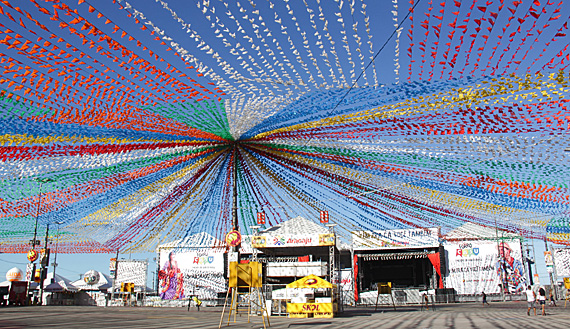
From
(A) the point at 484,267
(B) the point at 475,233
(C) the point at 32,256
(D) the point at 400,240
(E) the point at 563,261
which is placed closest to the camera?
(C) the point at 32,256

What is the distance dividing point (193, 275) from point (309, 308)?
1188 inches

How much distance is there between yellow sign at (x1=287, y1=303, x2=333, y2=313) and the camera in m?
20.9

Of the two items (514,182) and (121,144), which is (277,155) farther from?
(514,182)

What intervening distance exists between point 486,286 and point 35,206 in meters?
40.0

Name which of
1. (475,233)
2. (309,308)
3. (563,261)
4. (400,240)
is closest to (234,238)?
(309,308)

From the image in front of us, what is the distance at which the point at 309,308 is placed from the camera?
21.2 metres

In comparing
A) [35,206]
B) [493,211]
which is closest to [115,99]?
[35,206]

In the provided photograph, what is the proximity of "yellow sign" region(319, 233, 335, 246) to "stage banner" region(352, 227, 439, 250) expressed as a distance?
15506 mm

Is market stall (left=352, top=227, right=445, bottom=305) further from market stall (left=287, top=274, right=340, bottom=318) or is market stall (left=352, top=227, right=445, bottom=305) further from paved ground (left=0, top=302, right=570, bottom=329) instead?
paved ground (left=0, top=302, right=570, bottom=329)

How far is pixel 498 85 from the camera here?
37.4 feet

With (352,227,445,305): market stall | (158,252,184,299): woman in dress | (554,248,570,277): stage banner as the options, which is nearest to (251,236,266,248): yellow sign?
(352,227,445,305): market stall

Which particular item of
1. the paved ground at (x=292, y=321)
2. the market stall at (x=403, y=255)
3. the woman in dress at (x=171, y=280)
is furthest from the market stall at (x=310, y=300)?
the woman in dress at (x=171, y=280)

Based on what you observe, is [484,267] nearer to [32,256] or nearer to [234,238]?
[234,238]

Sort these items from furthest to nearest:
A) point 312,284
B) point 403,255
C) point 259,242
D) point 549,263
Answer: point 403,255, point 549,263, point 259,242, point 312,284
